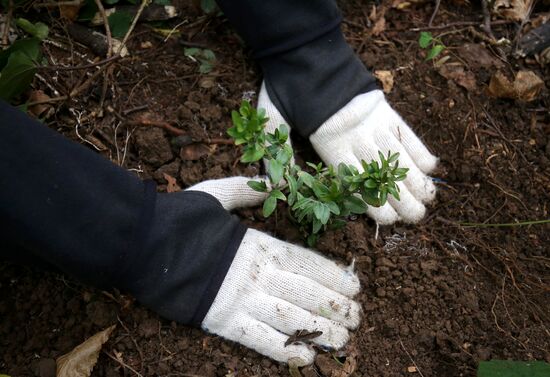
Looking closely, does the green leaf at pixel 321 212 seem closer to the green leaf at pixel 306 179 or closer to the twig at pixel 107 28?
the green leaf at pixel 306 179

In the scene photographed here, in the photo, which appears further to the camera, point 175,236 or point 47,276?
point 47,276

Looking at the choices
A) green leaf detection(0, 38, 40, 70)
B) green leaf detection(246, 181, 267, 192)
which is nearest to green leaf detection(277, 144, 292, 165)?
green leaf detection(246, 181, 267, 192)

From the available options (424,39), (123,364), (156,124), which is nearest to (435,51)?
(424,39)

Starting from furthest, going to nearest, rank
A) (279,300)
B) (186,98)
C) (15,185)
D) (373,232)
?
(186,98), (373,232), (279,300), (15,185)

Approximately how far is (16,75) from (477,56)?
1.53 metres

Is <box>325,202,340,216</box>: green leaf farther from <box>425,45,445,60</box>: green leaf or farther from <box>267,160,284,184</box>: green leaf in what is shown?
<box>425,45,445,60</box>: green leaf

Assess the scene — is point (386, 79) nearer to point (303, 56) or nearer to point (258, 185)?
point (303, 56)

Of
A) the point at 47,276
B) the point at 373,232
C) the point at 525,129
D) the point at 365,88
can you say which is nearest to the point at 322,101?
the point at 365,88

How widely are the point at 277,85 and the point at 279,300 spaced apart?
→ 0.70 meters

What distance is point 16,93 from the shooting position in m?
1.70

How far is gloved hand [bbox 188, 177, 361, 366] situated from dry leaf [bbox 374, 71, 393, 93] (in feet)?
2.07

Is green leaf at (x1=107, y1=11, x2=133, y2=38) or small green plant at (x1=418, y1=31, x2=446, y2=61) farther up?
green leaf at (x1=107, y1=11, x2=133, y2=38)

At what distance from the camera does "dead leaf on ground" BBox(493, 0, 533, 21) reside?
207cm

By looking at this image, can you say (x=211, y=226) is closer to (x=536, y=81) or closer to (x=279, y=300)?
(x=279, y=300)
